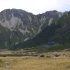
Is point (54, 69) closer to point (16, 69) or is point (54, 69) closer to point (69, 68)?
point (69, 68)

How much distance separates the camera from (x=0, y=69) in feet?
215

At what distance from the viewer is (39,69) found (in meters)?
62.8

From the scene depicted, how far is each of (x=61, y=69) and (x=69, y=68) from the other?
2559 mm

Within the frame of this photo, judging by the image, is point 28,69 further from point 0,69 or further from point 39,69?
point 0,69

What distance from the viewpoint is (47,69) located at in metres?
62.2

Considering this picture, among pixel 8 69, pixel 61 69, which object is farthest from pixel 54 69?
pixel 8 69

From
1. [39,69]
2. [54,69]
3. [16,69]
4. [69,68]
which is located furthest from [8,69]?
[69,68]

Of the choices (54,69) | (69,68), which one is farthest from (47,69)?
(69,68)

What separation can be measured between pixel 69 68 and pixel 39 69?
8.76 meters

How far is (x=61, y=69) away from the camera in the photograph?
61.8 metres

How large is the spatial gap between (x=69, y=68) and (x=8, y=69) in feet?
59.9

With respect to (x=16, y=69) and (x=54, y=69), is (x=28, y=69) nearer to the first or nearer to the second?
(x=16, y=69)

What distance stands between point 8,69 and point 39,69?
957 cm

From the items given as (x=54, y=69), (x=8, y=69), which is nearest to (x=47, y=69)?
(x=54, y=69)
